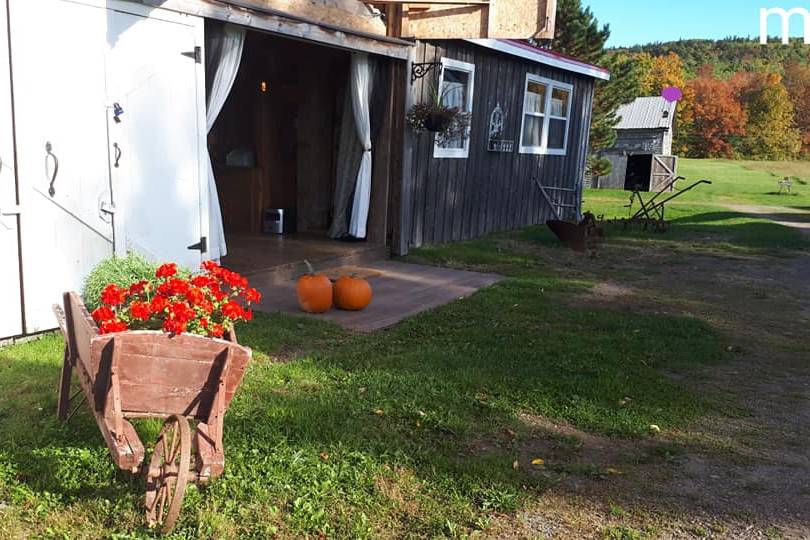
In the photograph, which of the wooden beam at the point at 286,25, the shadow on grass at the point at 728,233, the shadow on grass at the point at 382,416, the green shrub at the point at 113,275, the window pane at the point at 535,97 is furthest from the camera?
the window pane at the point at 535,97

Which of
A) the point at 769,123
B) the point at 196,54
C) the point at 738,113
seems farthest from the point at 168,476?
the point at 769,123

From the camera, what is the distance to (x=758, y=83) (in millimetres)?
52969

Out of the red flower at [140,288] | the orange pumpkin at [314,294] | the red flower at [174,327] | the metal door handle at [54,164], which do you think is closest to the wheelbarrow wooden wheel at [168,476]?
the red flower at [174,327]

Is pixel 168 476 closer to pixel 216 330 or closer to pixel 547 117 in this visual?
pixel 216 330

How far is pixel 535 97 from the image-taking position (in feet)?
36.2

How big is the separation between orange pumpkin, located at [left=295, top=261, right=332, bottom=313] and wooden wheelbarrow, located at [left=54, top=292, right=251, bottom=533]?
9.29 feet

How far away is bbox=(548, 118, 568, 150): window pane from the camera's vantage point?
38.3ft

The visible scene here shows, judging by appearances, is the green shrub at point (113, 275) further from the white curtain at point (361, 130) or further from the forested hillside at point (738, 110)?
the forested hillside at point (738, 110)

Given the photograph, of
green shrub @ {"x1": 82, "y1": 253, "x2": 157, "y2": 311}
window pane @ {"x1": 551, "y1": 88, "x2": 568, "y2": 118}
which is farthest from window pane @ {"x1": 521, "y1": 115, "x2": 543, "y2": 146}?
green shrub @ {"x1": 82, "y1": 253, "x2": 157, "y2": 311}

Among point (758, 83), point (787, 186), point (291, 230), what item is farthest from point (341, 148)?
point (758, 83)

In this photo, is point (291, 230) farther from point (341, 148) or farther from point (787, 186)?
point (787, 186)

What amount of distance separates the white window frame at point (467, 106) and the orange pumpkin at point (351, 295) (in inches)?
131

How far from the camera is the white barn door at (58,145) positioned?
411cm

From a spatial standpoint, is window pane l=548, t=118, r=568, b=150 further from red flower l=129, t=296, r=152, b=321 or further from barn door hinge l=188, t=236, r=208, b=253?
red flower l=129, t=296, r=152, b=321
